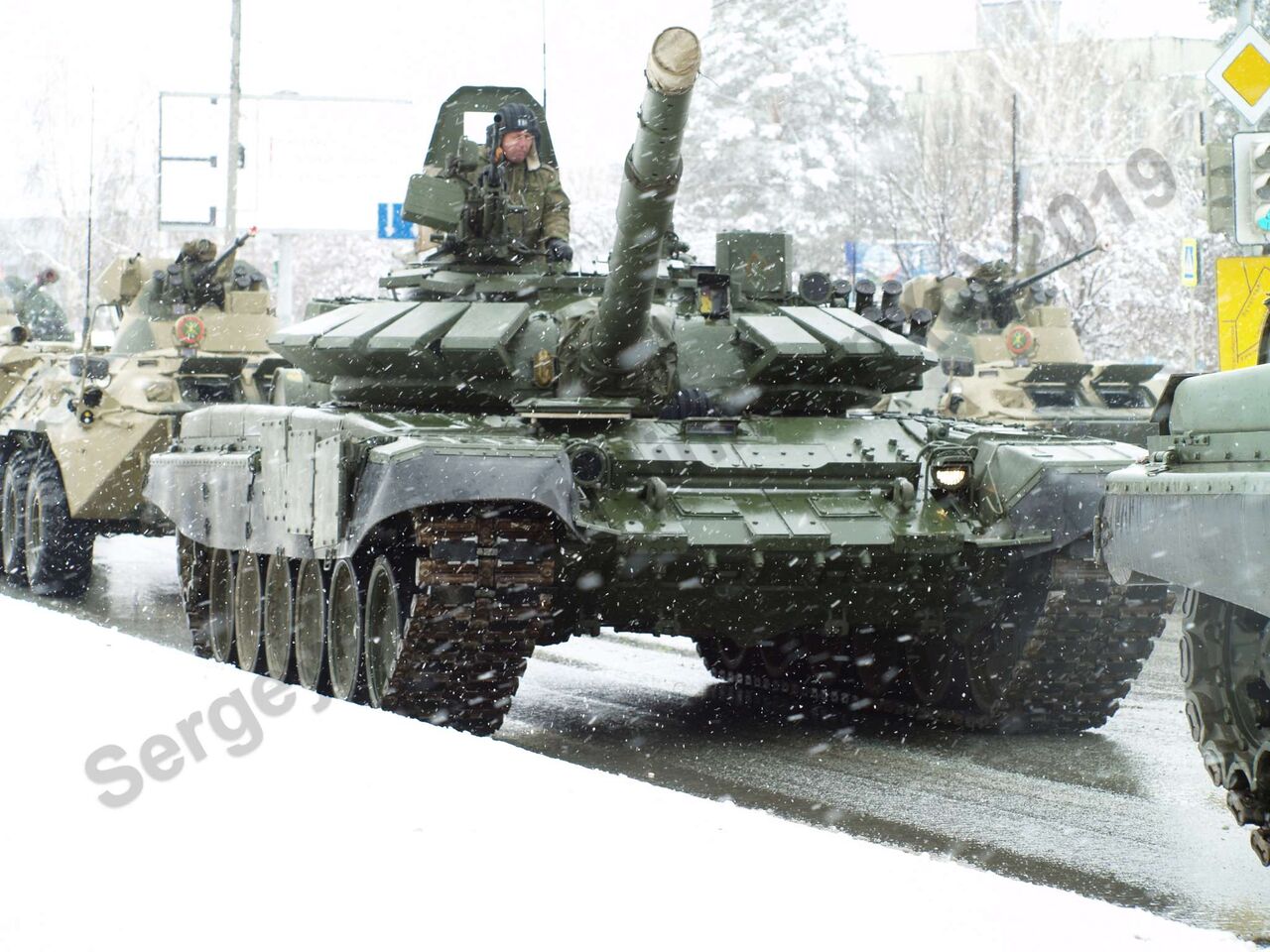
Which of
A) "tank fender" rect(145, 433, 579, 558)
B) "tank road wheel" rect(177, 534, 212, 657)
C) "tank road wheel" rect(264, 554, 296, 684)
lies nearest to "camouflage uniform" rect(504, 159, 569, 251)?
"tank fender" rect(145, 433, 579, 558)

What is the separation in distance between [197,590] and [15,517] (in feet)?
16.5

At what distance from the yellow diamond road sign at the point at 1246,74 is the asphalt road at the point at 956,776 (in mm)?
3443

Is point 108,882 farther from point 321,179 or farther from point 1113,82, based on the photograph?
point 1113,82

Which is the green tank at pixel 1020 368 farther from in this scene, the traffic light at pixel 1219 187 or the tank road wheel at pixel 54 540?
the tank road wheel at pixel 54 540

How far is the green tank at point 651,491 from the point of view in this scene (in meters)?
8.62

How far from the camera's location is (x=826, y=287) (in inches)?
429

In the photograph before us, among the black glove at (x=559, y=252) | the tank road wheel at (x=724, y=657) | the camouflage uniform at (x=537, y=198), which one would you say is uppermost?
the camouflage uniform at (x=537, y=198)

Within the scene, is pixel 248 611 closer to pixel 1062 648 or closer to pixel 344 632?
pixel 344 632

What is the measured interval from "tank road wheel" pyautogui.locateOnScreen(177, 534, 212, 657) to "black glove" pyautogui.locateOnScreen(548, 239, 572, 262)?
11.0 ft

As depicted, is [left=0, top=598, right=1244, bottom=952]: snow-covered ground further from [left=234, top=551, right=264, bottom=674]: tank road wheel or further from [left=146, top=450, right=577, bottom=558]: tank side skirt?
[left=234, top=551, right=264, bottom=674]: tank road wheel

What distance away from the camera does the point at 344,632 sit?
1026 centimetres

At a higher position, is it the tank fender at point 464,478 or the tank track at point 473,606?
the tank fender at point 464,478

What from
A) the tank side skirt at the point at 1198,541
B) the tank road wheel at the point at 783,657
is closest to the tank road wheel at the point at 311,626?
the tank road wheel at the point at 783,657

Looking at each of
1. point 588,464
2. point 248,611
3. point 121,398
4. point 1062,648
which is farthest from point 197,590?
point 1062,648
